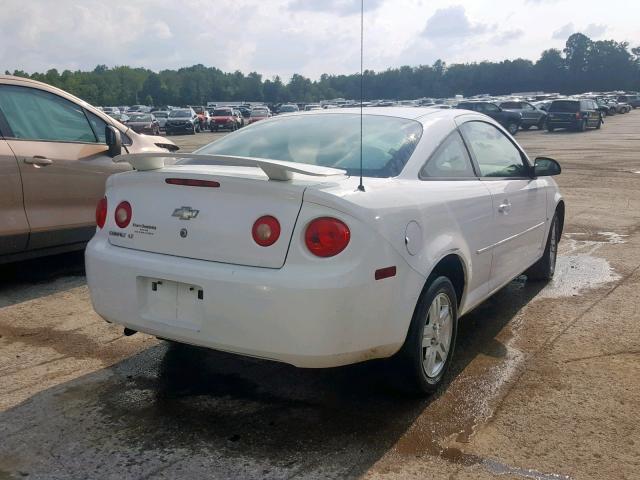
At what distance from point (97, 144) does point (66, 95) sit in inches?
20.0

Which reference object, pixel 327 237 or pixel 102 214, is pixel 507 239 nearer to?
pixel 327 237

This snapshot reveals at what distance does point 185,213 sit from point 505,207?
2240 mm

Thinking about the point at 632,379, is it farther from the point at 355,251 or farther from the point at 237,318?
the point at 237,318

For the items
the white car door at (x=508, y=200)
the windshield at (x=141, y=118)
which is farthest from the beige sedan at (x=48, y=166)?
the windshield at (x=141, y=118)

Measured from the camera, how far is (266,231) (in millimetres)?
3098

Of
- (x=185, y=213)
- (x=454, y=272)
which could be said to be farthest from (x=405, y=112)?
(x=185, y=213)

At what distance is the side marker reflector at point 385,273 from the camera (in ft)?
10.1

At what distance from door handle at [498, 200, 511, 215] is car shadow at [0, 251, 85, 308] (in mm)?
3613

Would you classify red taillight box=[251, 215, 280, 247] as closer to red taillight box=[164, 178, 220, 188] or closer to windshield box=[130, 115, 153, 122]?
red taillight box=[164, 178, 220, 188]

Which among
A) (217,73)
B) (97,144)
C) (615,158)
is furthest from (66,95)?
(217,73)

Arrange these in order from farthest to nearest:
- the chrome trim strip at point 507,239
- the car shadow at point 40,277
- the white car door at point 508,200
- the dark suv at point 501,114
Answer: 1. the dark suv at point 501,114
2. the car shadow at point 40,277
3. the white car door at point 508,200
4. the chrome trim strip at point 507,239

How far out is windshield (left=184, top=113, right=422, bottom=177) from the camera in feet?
12.2

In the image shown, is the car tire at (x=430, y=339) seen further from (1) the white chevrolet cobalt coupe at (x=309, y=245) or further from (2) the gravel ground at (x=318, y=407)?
(2) the gravel ground at (x=318, y=407)

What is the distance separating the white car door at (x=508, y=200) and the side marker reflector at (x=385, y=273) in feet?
3.87
